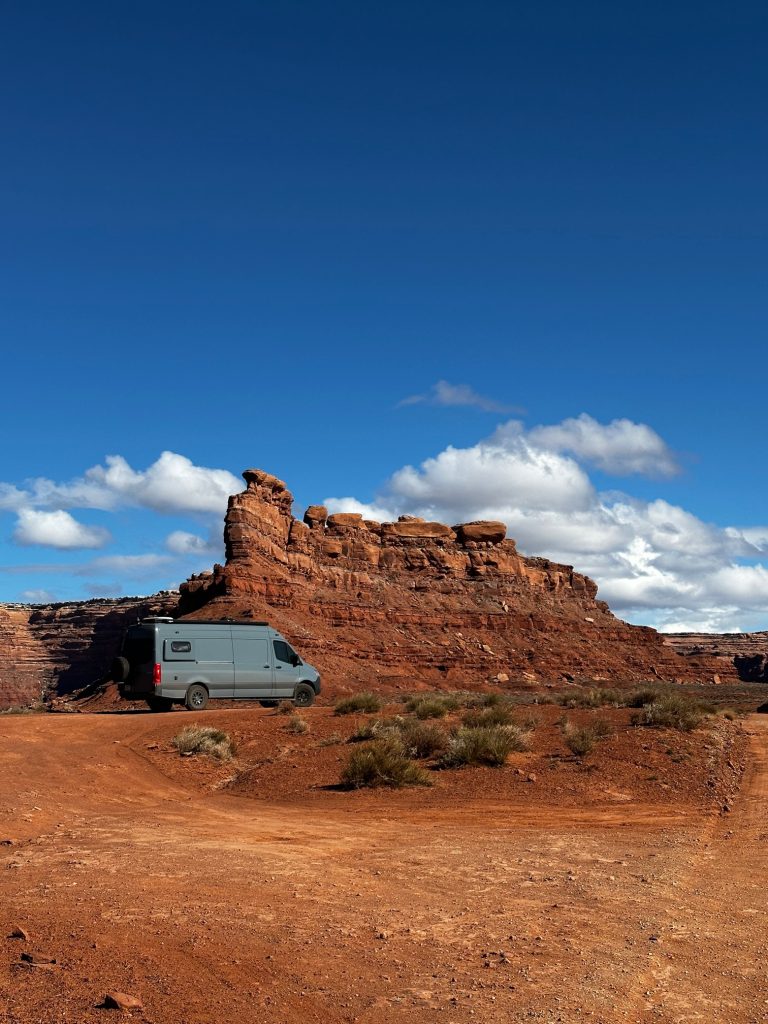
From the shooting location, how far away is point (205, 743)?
17594 millimetres

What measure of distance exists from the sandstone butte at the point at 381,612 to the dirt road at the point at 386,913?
127 feet

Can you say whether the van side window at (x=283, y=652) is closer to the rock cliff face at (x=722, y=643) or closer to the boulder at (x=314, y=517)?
the boulder at (x=314, y=517)

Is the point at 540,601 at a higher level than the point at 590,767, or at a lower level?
higher

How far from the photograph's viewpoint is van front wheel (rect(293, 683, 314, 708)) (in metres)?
27.8

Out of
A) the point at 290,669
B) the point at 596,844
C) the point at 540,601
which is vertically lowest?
the point at 596,844

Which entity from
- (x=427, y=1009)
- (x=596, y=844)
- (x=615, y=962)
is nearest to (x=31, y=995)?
(x=427, y=1009)

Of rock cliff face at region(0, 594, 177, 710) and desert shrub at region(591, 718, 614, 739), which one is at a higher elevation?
rock cliff face at region(0, 594, 177, 710)

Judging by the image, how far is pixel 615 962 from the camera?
584 cm

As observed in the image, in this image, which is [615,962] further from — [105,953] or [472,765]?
[472,765]

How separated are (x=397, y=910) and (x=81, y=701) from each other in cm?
4235

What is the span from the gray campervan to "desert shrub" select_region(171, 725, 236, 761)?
668 centimetres

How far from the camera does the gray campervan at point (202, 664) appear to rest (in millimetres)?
24922

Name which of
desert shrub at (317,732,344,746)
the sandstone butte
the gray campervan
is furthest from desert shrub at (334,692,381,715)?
the sandstone butte

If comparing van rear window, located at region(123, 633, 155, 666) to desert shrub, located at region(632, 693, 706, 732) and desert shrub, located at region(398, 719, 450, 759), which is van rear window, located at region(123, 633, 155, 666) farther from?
desert shrub, located at region(632, 693, 706, 732)
